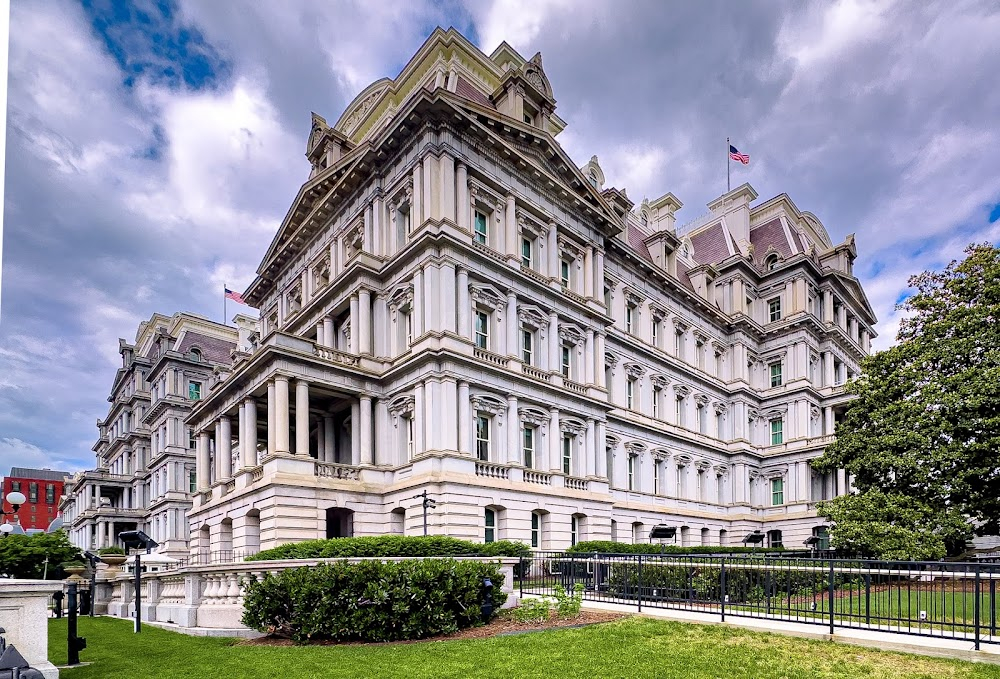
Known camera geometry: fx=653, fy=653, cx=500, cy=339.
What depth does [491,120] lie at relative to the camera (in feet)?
94.7

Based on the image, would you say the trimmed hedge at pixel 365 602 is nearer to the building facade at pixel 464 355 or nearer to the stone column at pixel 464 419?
the building facade at pixel 464 355

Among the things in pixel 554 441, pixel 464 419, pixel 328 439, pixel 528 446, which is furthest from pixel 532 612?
pixel 328 439

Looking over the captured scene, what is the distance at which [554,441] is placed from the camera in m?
29.5

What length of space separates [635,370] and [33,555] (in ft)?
131

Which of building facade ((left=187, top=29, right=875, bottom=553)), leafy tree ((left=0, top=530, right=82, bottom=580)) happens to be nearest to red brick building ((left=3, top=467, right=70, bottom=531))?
leafy tree ((left=0, top=530, right=82, bottom=580))

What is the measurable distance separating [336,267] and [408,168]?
741 centimetres

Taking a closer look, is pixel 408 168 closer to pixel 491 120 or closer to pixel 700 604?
pixel 491 120

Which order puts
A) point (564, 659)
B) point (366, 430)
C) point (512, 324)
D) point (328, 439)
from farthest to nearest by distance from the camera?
point (328, 439) < point (512, 324) < point (366, 430) < point (564, 659)

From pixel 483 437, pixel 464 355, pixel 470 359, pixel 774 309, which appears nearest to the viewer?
pixel 464 355

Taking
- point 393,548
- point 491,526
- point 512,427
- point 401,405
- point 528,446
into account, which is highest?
Answer: point 401,405

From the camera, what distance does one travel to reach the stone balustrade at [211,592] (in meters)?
14.8

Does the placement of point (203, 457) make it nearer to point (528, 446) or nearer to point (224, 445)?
point (224, 445)

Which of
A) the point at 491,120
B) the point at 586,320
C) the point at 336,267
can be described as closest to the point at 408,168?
the point at 491,120

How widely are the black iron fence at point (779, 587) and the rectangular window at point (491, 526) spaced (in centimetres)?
512
